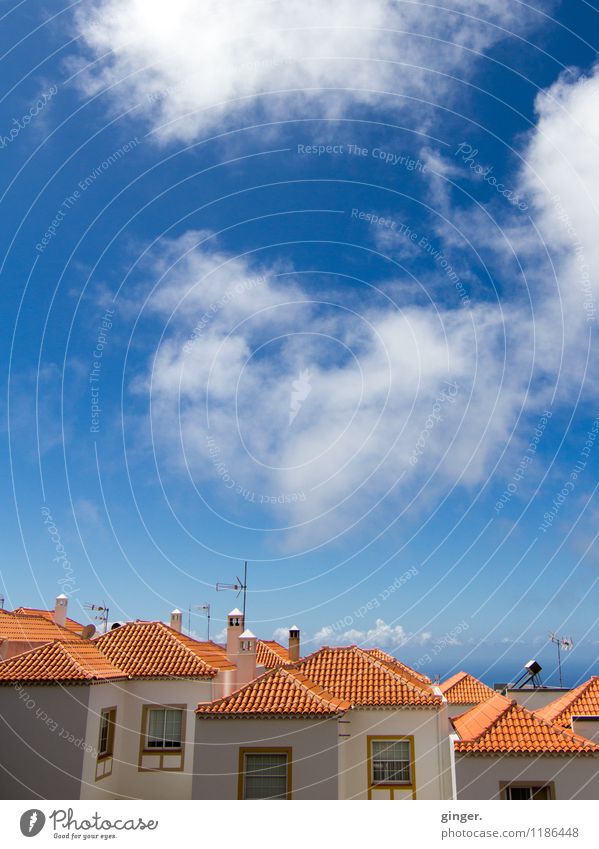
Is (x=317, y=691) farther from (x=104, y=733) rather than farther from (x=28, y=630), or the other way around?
(x=28, y=630)

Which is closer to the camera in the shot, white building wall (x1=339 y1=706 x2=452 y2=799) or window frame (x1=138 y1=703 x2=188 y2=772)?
white building wall (x1=339 y1=706 x2=452 y2=799)

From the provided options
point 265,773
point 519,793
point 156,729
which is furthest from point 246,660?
Answer: point 519,793

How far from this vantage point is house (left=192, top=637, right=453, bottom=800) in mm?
15234

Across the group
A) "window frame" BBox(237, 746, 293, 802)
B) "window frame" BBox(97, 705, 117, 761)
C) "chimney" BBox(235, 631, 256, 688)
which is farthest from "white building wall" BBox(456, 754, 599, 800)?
"window frame" BBox(97, 705, 117, 761)

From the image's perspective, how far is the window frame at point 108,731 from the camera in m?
17.3

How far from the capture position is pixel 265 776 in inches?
602

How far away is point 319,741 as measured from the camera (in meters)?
15.4

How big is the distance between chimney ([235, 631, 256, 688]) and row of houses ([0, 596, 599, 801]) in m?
0.04

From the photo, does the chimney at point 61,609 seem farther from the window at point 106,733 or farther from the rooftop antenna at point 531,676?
the rooftop antenna at point 531,676

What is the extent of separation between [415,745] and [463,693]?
12.9 m

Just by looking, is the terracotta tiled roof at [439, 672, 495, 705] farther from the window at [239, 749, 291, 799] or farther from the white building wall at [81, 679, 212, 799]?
the window at [239, 749, 291, 799]

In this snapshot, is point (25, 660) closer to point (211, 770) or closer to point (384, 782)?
point (211, 770)

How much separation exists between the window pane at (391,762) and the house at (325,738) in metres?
0.02
